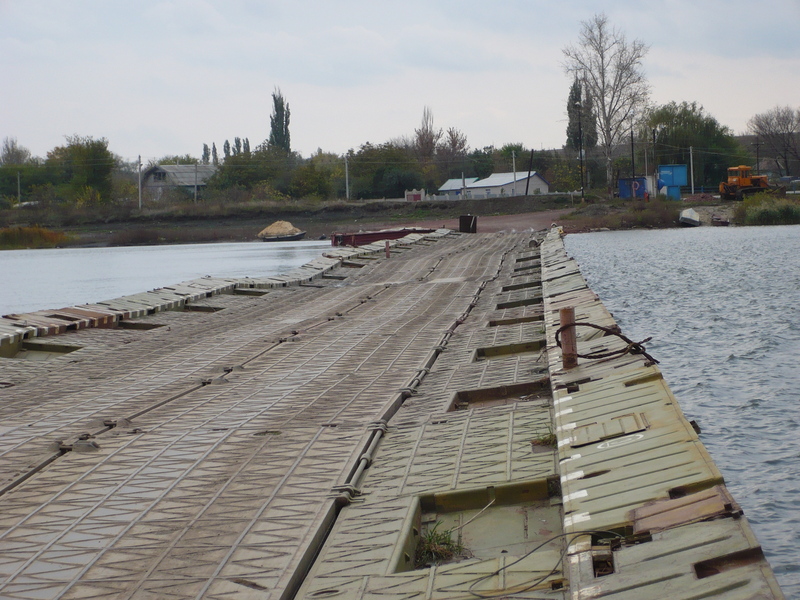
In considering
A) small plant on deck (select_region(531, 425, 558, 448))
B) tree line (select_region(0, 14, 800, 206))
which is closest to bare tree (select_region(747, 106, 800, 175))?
tree line (select_region(0, 14, 800, 206))

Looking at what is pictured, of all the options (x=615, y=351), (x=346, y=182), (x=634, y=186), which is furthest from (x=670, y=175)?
(x=615, y=351)

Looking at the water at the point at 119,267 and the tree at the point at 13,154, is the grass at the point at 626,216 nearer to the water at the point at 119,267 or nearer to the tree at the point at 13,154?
the water at the point at 119,267

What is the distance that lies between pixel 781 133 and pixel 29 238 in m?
88.3

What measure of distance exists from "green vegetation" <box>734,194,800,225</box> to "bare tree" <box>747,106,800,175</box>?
174ft

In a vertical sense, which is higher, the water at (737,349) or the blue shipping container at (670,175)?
the blue shipping container at (670,175)

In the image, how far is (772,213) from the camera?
56031 mm

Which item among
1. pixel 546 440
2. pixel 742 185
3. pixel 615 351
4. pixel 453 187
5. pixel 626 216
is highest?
pixel 453 187

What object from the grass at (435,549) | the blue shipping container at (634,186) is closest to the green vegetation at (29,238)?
the blue shipping container at (634,186)

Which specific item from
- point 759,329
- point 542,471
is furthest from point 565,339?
point 759,329

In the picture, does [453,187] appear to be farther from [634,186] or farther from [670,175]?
[634,186]

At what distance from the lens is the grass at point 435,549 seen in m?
5.34

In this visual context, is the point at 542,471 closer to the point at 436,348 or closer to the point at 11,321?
the point at 436,348

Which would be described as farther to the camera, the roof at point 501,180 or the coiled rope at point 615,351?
the roof at point 501,180

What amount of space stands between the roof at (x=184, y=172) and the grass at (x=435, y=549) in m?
95.0
